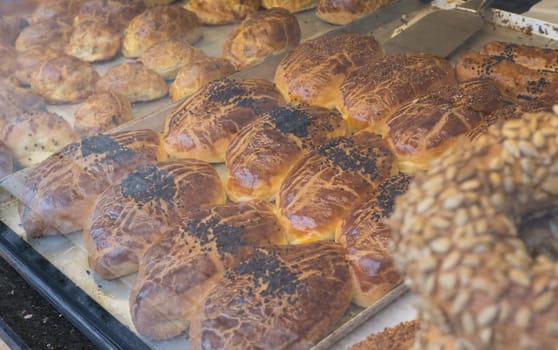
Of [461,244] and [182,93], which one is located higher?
[461,244]

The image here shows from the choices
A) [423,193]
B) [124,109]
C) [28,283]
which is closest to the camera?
[423,193]

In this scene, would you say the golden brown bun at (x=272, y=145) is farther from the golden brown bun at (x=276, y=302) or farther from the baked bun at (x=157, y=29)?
the baked bun at (x=157, y=29)

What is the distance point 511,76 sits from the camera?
10.2 feet

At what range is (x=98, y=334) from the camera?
225cm

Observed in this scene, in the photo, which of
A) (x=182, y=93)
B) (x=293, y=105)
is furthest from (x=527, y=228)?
(x=182, y=93)

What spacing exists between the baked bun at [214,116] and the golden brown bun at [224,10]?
1.23m

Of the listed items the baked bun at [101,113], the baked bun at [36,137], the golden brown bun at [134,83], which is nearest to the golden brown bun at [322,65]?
the golden brown bun at [134,83]

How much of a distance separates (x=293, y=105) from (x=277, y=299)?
1.41 meters

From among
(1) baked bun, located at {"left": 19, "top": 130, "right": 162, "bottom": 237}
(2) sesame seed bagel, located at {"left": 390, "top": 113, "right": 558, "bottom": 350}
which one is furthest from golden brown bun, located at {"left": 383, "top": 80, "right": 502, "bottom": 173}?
(2) sesame seed bagel, located at {"left": 390, "top": 113, "right": 558, "bottom": 350}

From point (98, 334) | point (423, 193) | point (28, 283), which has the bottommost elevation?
point (28, 283)

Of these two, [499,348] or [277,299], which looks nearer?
[499,348]

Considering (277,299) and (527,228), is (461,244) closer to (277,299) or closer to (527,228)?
(527,228)

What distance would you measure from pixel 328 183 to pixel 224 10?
7.73 feet

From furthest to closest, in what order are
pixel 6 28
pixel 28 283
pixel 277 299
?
pixel 6 28, pixel 28 283, pixel 277 299
